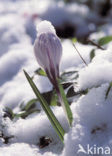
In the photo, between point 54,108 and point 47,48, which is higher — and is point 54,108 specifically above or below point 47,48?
below

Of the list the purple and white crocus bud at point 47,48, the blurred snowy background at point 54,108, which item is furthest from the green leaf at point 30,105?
the purple and white crocus bud at point 47,48

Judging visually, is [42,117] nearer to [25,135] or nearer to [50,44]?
[25,135]

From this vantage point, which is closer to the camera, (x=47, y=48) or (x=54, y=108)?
(x=47, y=48)

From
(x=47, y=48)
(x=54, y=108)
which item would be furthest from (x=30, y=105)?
(x=47, y=48)

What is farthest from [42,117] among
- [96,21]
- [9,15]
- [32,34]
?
[96,21]

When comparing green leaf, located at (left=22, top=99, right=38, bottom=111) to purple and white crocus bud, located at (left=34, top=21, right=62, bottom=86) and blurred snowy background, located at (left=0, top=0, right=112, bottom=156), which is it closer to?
blurred snowy background, located at (left=0, top=0, right=112, bottom=156)

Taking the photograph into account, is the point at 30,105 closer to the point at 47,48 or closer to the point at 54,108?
the point at 54,108

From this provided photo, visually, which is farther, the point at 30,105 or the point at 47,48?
the point at 30,105

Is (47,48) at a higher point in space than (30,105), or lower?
higher
